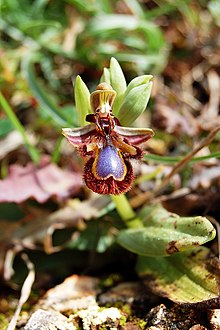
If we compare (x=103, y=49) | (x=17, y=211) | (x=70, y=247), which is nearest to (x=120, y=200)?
(x=70, y=247)

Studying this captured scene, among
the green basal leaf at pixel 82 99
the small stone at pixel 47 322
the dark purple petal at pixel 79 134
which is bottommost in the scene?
the small stone at pixel 47 322

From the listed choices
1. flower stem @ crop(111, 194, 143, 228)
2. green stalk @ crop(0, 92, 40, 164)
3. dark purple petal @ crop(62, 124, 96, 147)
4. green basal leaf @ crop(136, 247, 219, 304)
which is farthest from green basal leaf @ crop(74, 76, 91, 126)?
green basal leaf @ crop(136, 247, 219, 304)

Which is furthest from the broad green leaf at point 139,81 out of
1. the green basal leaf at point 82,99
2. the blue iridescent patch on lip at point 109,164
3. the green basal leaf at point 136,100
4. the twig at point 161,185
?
the twig at point 161,185

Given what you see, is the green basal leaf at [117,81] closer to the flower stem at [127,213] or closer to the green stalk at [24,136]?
the flower stem at [127,213]

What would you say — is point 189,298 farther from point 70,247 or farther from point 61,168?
point 61,168

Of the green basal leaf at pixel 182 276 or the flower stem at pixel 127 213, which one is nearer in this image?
the green basal leaf at pixel 182 276

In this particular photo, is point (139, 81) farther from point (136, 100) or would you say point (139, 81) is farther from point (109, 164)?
point (109, 164)
